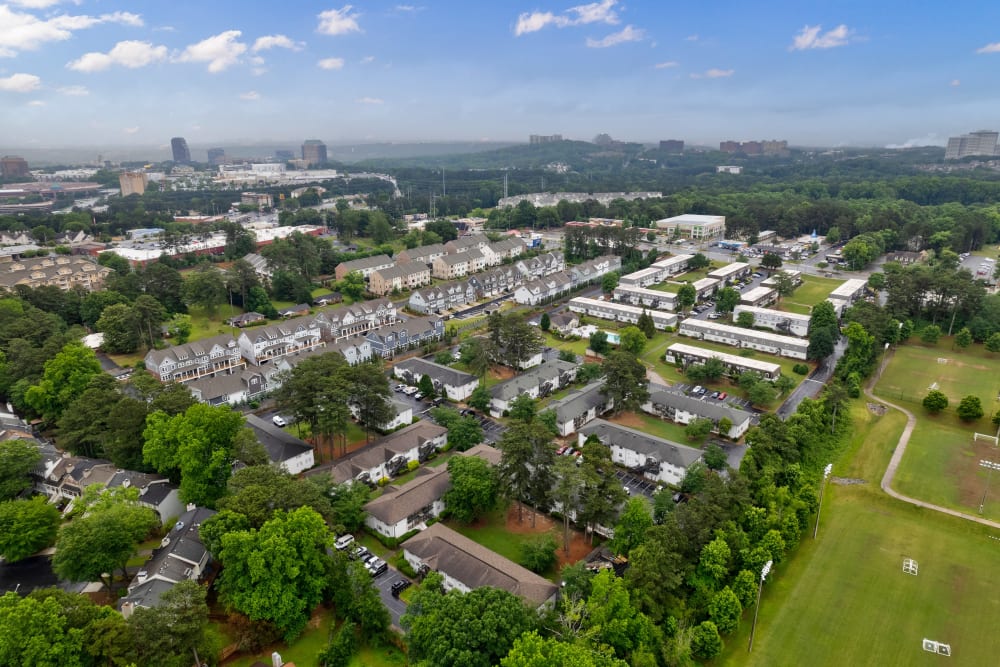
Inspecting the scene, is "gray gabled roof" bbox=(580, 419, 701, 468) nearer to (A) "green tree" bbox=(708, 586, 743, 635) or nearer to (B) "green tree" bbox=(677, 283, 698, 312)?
(A) "green tree" bbox=(708, 586, 743, 635)

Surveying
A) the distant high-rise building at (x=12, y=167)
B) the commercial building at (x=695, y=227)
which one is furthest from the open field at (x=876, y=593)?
the distant high-rise building at (x=12, y=167)

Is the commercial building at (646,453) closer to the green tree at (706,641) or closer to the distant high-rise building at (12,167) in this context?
the green tree at (706,641)

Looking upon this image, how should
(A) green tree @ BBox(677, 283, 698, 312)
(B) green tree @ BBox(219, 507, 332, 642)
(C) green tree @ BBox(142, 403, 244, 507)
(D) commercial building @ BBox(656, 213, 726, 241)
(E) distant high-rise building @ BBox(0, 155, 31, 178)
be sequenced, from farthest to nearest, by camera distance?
(E) distant high-rise building @ BBox(0, 155, 31, 178), (D) commercial building @ BBox(656, 213, 726, 241), (A) green tree @ BBox(677, 283, 698, 312), (C) green tree @ BBox(142, 403, 244, 507), (B) green tree @ BBox(219, 507, 332, 642)

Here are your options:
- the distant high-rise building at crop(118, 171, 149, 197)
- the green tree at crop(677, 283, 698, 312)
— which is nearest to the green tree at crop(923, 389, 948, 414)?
the green tree at crop(677, 283, 698, 312)

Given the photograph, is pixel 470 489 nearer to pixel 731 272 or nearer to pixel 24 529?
pixel 24 529

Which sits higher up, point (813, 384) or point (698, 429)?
point (698, 429)

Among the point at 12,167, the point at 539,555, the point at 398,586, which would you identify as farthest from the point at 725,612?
the point at 12,167

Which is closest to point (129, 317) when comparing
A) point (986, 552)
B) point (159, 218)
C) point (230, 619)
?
point (230, 619)
